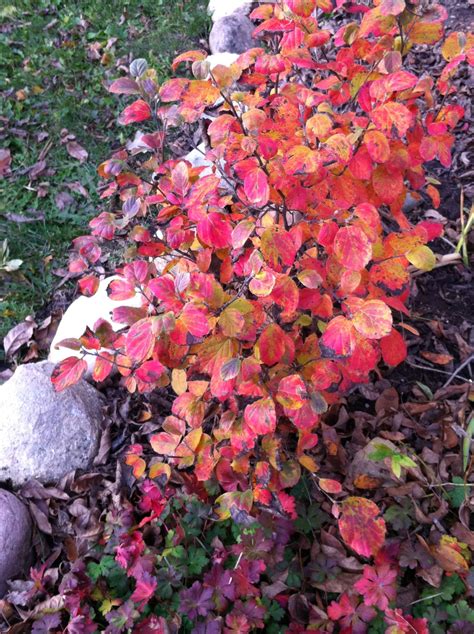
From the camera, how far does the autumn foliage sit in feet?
4.30

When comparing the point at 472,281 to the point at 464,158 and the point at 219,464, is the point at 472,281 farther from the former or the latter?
the point at 219,464

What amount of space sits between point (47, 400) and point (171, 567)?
87 cm

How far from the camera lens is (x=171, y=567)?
1.71 meters

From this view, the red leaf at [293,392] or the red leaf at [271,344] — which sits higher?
the red leaf at [271,344]

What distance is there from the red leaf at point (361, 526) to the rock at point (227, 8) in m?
3.62

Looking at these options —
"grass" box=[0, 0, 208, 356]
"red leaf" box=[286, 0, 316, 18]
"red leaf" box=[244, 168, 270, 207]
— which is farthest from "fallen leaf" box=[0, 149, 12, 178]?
"red leaf" box=[244, 168, 270, 207]

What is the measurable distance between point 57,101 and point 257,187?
3.07 meters

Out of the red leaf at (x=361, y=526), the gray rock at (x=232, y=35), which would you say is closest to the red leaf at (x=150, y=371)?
the red leaf at (x=361, y=526)

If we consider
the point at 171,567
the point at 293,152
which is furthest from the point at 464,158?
the point at 171,567

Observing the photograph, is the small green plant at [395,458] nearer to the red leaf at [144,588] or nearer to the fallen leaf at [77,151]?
the red leaf at [144,588]

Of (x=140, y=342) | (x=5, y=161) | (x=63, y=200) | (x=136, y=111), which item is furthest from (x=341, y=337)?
(x=5, y=161)

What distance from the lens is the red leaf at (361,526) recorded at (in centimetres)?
158

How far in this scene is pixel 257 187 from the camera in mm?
1292

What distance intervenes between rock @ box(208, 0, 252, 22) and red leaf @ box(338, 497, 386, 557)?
11.9 ft
